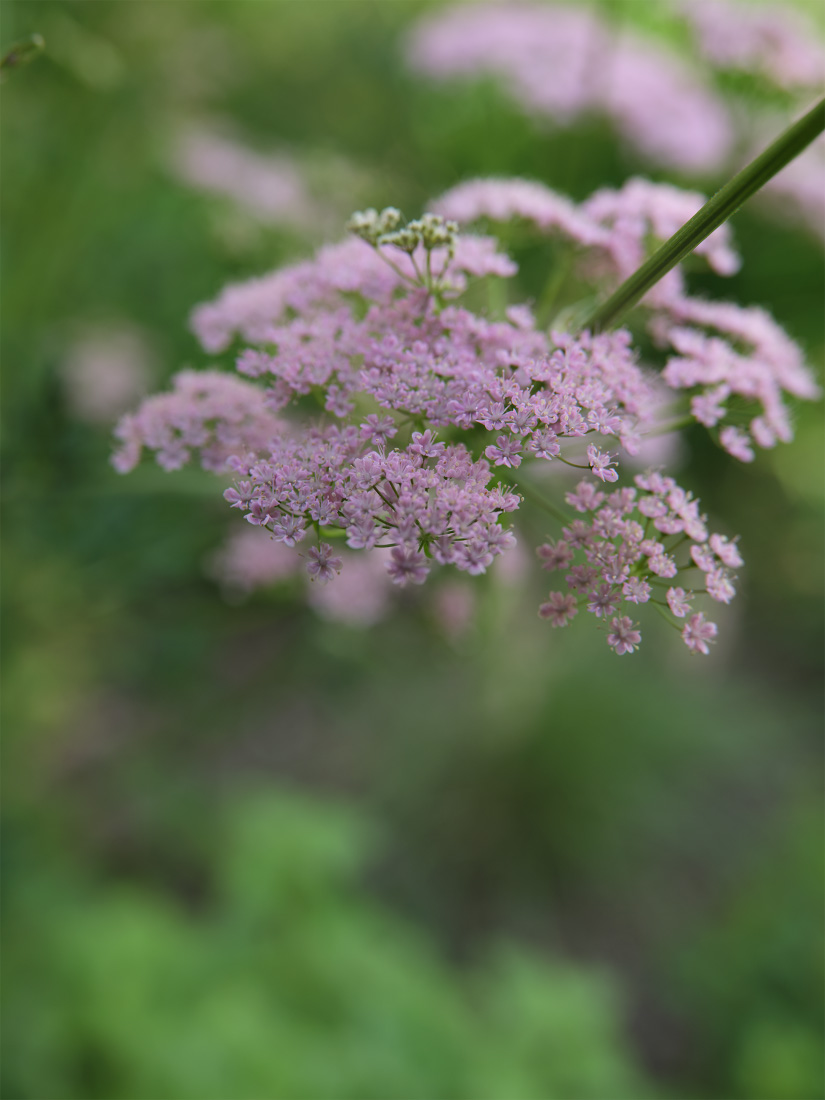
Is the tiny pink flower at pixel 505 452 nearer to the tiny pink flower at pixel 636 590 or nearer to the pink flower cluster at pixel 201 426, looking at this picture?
the tiny pink flower at pixel 636 590

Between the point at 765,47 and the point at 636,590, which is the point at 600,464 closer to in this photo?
the point at 636,590

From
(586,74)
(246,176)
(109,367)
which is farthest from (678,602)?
(109,367)

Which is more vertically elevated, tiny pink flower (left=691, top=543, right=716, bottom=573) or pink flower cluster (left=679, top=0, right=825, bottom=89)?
pink flower cluster (left=679, top=0, right=825, bottom=89)

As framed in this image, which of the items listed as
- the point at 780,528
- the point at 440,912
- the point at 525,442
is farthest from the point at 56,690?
the point at 780,528

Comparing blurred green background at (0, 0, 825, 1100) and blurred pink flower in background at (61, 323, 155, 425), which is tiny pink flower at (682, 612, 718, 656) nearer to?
blurred green background at (0, 0, 825, 1100)

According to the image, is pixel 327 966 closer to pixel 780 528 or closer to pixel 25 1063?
pixel 25 1063

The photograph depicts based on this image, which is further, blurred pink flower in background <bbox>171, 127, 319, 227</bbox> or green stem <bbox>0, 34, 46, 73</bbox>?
blurred pink flower in background <bbox>171, 127, 319, 227</bbox>


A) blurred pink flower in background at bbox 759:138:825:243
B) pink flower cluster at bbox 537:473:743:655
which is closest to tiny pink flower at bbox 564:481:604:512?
pink flower cluster at bbox 537:473:743:655
